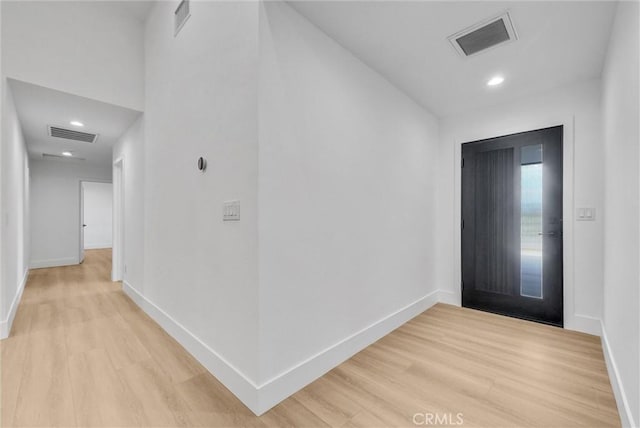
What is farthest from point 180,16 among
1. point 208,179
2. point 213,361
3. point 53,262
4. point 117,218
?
point 53,262

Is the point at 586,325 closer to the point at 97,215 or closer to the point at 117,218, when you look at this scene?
the point at 117,218

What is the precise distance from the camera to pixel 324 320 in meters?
2.00

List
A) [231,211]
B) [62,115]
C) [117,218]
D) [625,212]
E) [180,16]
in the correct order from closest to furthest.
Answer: [625,212] < [231,211] < [180,16] < [62,115] < [117,218]

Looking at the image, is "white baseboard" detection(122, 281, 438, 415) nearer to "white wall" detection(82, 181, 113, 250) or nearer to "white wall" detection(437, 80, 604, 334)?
"white wall" detection(437, 80, 604, 334)

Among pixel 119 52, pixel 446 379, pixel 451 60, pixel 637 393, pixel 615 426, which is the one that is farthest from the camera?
pixel 119 52

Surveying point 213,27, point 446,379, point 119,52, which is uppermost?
point 119,52

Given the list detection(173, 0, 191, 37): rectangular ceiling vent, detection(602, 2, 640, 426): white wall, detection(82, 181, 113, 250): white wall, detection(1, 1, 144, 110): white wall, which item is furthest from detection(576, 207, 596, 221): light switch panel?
detection(82, 181, 113, 250): white wall

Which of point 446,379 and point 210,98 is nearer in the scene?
point 446,379

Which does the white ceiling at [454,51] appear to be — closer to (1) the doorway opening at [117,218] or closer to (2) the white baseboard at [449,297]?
(2) the white baseboard at [449,297]

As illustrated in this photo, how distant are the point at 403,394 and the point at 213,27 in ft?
9.29

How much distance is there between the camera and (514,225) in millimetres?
3145

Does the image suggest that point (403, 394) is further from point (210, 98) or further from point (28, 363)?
point (28, 363)

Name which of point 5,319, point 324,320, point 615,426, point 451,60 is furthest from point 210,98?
point 615,426

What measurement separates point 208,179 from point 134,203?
2.25 metres
